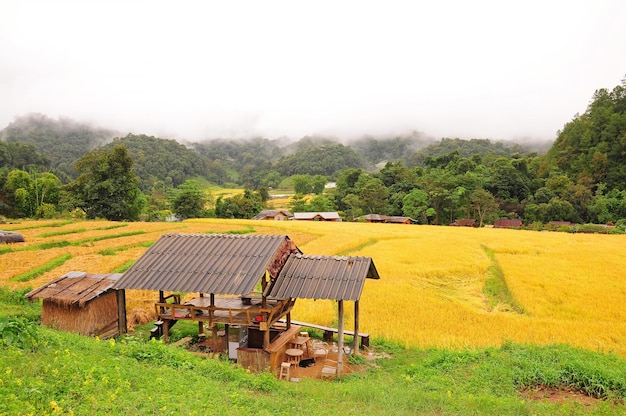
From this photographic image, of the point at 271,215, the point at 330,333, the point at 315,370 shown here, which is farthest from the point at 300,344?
the point at 271,215

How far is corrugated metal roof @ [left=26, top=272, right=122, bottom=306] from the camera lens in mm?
11352

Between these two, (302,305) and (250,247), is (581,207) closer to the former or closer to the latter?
(302,305)

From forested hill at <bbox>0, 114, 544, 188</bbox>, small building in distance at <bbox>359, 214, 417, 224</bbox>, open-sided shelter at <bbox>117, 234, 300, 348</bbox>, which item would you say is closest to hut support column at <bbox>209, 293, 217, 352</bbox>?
open-sided shelter at <bbox>117, 234, 300, 348</bbox>

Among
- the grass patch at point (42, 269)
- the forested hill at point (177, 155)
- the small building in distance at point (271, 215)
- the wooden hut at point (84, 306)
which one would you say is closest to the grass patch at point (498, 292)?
the wooden hut at point (84, 306)

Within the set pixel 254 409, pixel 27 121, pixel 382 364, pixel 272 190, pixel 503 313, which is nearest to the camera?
pixel 254 409

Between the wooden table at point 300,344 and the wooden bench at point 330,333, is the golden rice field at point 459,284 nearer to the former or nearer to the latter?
the wooden bench at point 330,333

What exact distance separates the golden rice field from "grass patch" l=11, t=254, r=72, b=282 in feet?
Answer: 1.08

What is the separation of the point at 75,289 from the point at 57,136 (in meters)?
161

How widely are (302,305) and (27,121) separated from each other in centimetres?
19881

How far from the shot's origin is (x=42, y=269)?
1873 cm

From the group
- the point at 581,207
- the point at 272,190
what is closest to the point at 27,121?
the point at 272,190

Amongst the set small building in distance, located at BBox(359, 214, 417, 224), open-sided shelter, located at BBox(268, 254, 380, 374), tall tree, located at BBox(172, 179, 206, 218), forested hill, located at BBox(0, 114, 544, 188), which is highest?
forested hill, located at BBox(0, 114, 544, 188)

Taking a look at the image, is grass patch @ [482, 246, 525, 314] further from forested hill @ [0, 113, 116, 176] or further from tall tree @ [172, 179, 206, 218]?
forested hill @ [0, 113, 116, 176]

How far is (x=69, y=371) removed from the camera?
19.9ft
